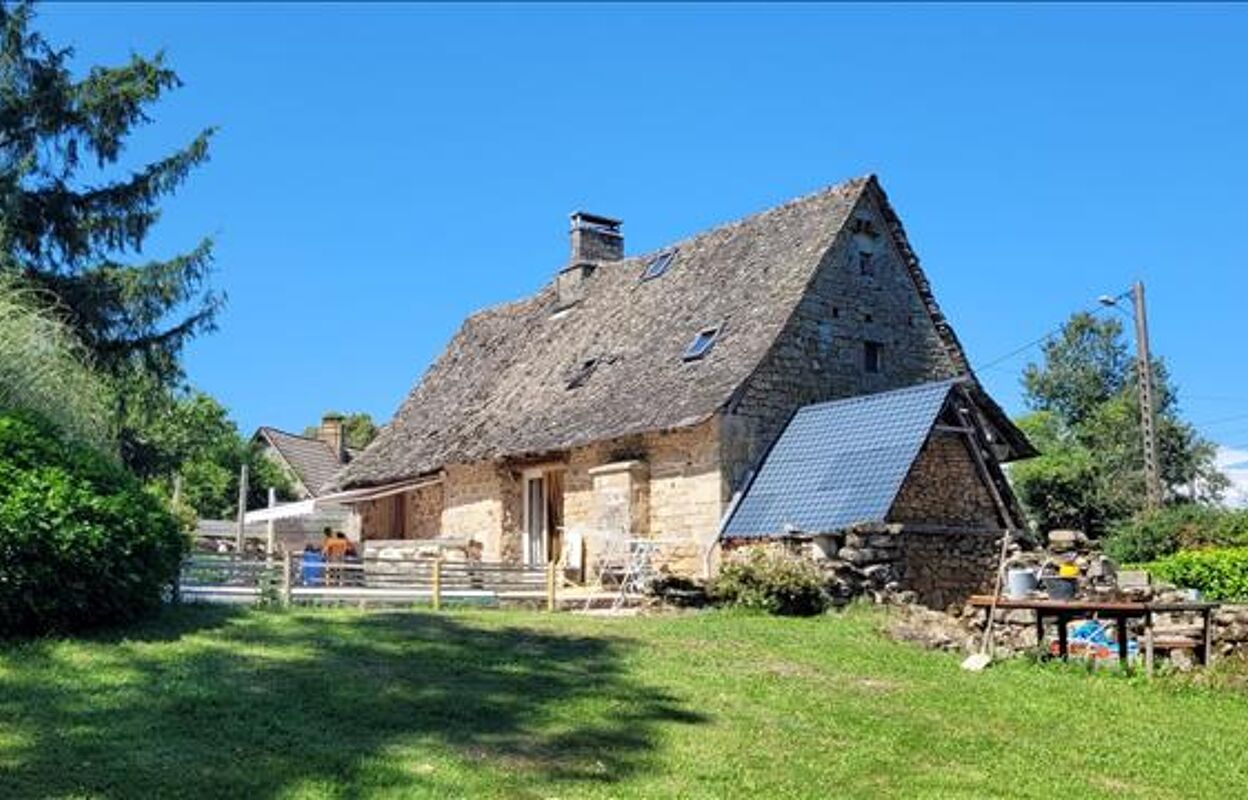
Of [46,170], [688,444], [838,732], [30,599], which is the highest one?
[46,170]

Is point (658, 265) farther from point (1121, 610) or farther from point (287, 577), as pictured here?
point (1121, 610)

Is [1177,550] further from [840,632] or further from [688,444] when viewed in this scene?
[840,632]

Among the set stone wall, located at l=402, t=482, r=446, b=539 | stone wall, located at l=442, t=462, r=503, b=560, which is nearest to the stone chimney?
stone wall, located at l=402, t=482, r=446, b=539

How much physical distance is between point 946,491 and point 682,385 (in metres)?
4.78

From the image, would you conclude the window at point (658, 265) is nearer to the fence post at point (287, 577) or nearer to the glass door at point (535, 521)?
the glass door at point (535, 521)

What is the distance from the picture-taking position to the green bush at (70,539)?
11328mm

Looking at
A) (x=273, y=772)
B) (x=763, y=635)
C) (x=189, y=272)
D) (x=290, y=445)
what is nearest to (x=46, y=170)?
(x=189, y=272)

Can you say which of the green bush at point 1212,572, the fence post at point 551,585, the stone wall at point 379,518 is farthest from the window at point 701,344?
the stone wall at point 379,518

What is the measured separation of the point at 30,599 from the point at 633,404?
39.7 ft

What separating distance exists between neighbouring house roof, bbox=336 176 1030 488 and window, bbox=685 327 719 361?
5.4 inches

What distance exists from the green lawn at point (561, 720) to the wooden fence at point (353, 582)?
2.08 metres

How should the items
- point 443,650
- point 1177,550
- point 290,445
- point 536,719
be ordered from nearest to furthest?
point 536,719 < point 443,650 < point 1177,550 < point 290,445

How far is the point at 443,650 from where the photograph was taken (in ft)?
41.7

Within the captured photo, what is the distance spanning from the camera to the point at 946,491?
19453 millimetres
